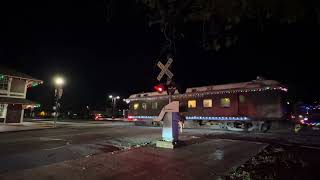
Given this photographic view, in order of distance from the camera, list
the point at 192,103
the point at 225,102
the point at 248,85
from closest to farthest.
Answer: the point at 248,85, the point at 225,102, the point at 192,103

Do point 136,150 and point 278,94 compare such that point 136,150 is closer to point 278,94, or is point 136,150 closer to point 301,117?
point 278,94

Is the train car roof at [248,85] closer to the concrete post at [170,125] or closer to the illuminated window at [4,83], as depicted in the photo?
the concrete post at [170,125]

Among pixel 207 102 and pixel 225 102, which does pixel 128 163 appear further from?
pixel 207 102

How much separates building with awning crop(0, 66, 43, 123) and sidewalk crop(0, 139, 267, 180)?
23732mm

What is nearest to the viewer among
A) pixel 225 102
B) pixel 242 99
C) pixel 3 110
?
pixel 242 99

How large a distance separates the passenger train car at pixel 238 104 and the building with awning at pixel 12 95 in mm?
16145

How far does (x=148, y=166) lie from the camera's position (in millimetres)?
7465

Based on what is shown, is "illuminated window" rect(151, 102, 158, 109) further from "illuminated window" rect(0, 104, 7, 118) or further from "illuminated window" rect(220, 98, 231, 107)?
"illuminated window" rect(0, 104, 7, 118)

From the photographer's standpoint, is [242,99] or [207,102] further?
[207,102]

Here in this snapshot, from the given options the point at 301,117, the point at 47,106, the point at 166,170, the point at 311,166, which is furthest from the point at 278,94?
the point at 47,106

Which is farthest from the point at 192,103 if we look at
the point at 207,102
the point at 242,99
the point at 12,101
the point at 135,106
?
the point at 12,101

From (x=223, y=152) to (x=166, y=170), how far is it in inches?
140

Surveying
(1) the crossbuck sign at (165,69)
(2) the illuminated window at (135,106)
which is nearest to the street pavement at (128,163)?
(1) the crossbuck sign at (165,69)

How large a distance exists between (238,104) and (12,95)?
24.5m
